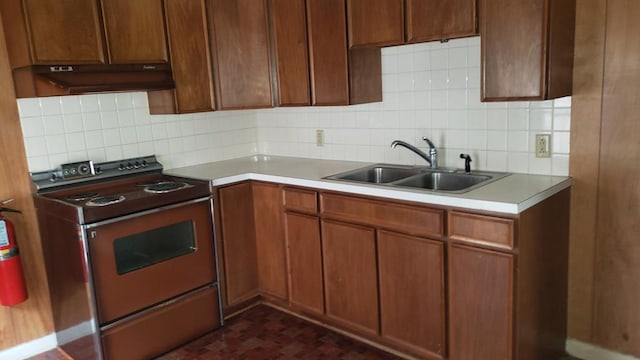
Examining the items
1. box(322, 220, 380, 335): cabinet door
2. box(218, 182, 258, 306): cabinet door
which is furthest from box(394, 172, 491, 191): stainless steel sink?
box(218, 182, 258, 306): cabinet door

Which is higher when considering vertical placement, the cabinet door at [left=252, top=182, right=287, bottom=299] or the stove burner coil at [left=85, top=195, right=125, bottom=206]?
the stove burner coil at [left=85, top=195, right=125, bottom=206]

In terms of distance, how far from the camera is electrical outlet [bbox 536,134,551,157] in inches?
99.2

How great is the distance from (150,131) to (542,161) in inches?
95.4

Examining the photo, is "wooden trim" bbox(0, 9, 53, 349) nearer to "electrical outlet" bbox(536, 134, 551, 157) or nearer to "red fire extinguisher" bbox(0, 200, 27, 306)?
"red fire extinguisher" bbox(0, 200, 27, 306)

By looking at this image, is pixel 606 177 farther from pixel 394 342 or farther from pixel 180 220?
pixel 180 220

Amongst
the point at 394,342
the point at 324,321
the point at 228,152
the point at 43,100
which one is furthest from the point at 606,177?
the point at 43,100

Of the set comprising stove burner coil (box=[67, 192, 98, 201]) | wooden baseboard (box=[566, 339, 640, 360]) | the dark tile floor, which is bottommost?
the dark tile floor

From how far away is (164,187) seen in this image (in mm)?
2920

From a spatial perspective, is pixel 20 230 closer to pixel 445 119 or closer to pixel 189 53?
pixel 189 53

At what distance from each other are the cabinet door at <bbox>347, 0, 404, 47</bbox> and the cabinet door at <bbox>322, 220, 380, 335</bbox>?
3.39 feet

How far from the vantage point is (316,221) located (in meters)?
2.90

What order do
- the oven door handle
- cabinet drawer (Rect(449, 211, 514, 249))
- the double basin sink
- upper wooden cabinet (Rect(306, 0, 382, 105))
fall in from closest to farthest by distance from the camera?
cabinet drawer (Rect(449, 211, 514, 249))
the oven door handle
the double basin sink
upper wooden cabinet (Rect(306, 0, 382, 105))

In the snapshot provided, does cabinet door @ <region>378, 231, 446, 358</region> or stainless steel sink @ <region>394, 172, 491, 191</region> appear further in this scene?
stainless steel sink @ <region>394, 172, 491, 191</region>

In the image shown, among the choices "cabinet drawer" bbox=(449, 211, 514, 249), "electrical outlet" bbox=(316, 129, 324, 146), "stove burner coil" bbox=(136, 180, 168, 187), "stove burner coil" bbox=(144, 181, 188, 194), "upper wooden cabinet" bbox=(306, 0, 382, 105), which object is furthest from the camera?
"electrical outlet" bbox=(316, 129, 324, 146)
